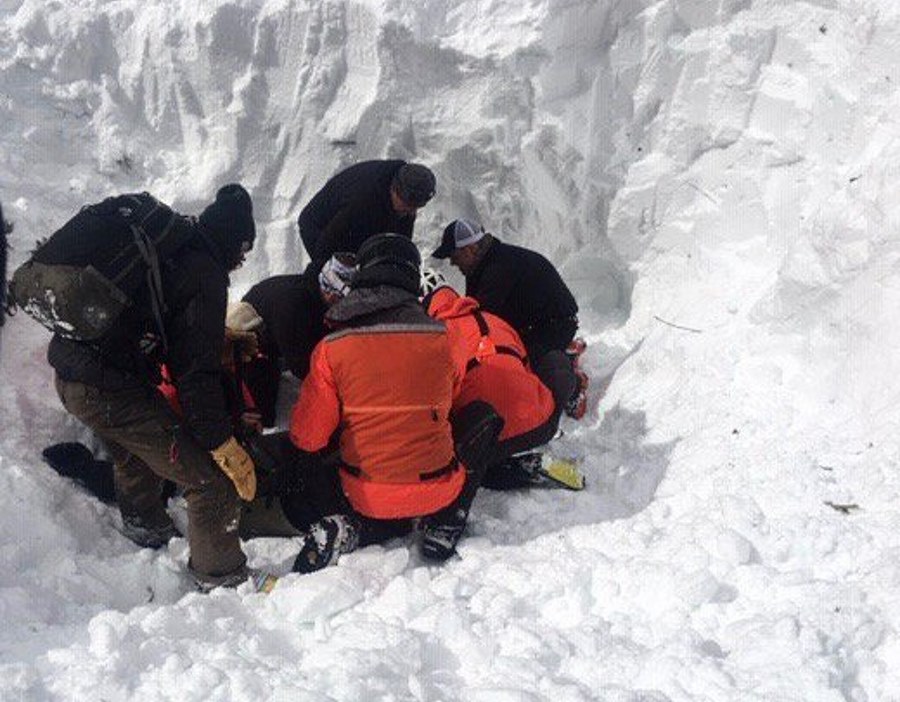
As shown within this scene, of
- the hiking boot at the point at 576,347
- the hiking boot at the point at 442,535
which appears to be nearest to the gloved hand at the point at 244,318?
the hiking boot at the point at 442,535

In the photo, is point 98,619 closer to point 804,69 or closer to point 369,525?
point 369,525

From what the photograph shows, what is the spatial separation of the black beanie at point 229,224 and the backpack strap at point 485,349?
3.89 ft

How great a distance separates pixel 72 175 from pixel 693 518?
401cm

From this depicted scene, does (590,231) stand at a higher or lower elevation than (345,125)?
lower

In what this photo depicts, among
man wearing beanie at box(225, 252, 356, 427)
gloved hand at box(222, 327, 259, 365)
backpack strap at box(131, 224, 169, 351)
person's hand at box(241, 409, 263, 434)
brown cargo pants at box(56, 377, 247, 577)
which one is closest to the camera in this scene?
backpack strap at box(131, 224, 169, 351)

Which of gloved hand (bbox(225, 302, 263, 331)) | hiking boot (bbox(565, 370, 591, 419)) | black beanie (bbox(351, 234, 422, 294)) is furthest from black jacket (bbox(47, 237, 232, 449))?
hiking boot (bbox(565, 370, 591, 419))

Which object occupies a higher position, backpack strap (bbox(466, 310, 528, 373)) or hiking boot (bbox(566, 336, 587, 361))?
backpack strap (bbox(466, 310, 528, 373))

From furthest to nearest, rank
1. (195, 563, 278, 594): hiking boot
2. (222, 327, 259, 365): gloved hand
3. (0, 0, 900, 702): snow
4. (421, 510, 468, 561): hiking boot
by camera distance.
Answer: (222, 327, 259, 365): gloved hand → (421, 510, 468, 561): hiking boot → (195, 563, 278, 594): hiking boot → (0, 0, 900, 702): snow

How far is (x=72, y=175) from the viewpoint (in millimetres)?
4973

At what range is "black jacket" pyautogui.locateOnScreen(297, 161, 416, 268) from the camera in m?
4.35

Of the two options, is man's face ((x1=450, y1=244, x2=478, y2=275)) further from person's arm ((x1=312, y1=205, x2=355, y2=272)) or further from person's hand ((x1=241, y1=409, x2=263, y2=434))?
person's hand ((x1=241, y1=409, x2=263, y2=434))

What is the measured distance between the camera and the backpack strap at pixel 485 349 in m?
3.97

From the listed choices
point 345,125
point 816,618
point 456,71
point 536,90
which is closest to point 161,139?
point 345,125

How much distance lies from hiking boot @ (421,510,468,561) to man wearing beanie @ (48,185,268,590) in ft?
2.51
